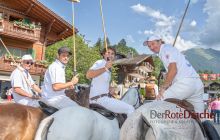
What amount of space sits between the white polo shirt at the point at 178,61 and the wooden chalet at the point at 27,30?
3012 centimetres

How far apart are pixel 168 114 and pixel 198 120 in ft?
1.73

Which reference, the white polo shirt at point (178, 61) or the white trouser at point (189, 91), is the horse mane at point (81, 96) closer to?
the white polo shirt at point (178, 61)

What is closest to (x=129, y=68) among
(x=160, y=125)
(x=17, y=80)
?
(x=17, y=80)

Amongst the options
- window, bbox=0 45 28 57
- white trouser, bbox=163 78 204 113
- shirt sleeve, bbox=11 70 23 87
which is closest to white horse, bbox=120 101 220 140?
white trouser, bbox=163 78 204 113

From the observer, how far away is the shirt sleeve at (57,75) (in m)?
6.04

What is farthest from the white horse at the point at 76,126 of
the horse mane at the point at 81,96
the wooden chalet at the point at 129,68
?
the wooden chalet at the point at 129,68

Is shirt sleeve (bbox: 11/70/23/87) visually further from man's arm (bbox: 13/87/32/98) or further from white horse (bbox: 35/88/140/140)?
white horse (bbox: 35/88/140/140)

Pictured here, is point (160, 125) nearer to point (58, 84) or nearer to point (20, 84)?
point (58, 84)

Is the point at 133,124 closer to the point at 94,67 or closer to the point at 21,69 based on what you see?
the point at 94,67

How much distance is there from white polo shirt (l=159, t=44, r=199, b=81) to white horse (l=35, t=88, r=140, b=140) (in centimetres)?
114

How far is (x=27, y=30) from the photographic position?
36844mm

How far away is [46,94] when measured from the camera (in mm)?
6309

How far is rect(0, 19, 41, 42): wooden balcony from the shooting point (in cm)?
3425

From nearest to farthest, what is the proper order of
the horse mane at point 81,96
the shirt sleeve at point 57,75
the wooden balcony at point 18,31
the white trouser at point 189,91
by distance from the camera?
the white trouser at point 189,91 < the shirt sleeve at point 57,75 < the horse mane at point 81,96 < the wooden balcony at point 18,31
